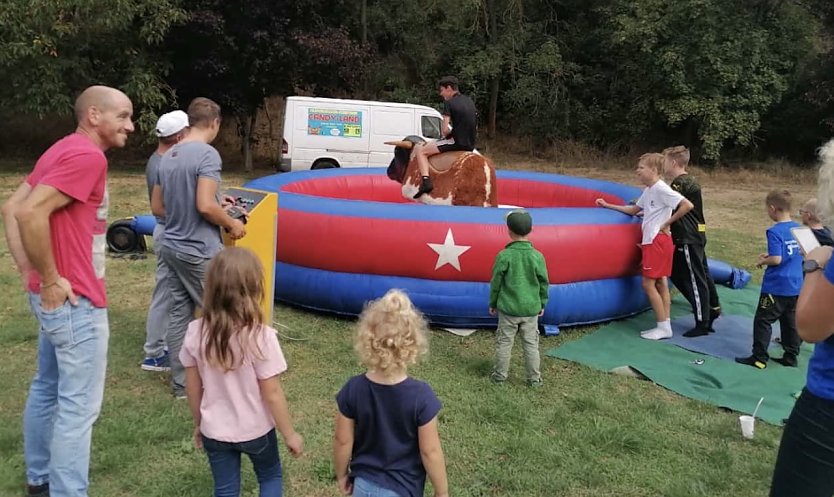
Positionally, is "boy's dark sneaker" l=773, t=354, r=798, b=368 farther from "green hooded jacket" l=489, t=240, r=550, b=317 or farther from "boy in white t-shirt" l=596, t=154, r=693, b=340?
"green hooded jacket" l=489, t=240, r=550, b=317

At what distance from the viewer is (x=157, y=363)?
15.8 ft

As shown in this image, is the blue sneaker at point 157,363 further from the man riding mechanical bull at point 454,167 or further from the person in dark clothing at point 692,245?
the person in dark clothing at point 692,245

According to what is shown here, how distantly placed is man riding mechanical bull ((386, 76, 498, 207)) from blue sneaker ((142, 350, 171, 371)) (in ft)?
11.3

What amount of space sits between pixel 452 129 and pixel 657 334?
2.99m

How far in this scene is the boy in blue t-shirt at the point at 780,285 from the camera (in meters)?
5.27

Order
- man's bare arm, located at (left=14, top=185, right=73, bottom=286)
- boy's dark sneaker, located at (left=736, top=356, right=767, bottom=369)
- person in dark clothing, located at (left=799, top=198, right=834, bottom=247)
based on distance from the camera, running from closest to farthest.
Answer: man's bare arm, located at (left=14, top=185, right=73, bottom=286)
person in dark clothing, located at (left=799, top=198, right=834, bottom=247)
boy's dark sneaker, located at (left=736, top=356, right=767, bottom=369)

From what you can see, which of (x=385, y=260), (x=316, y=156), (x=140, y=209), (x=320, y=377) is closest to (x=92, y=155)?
(x=320, y=377)

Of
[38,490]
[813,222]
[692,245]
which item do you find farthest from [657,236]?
[38,490]

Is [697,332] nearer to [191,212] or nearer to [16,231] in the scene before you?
[191,212]

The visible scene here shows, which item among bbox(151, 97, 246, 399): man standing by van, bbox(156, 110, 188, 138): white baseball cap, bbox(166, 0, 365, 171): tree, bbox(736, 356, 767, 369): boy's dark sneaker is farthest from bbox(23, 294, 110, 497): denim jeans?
bbox(166, 0, 365, 171): tree

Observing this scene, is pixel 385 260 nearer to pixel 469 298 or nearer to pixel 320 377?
pixel 469 298

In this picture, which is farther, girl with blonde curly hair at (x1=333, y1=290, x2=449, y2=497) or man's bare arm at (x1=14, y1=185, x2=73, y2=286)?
man's bare arm at (x1=14, y1=185, x2=73, y2=286)

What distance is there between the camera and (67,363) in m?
2.71

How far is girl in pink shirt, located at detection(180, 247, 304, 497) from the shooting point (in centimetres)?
250
